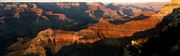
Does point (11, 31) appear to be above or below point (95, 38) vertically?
below

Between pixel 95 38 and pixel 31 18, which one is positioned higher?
pixel 95 38

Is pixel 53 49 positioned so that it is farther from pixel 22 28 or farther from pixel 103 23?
pixel 22 28

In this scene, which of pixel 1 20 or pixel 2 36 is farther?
pixel 1 20

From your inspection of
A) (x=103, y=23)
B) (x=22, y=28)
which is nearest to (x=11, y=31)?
(x=22, y=28)

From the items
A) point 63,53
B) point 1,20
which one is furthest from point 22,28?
point 63,53

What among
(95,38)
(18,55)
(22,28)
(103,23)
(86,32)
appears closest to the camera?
(18,55)

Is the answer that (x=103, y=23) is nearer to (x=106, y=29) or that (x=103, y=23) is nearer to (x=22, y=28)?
(x=106, y=29)

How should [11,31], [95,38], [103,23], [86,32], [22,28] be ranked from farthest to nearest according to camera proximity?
[22,28] → [11,31] → [103,23] → [86,32] → [95,38]

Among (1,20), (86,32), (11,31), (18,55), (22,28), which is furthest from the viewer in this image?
(1,20)

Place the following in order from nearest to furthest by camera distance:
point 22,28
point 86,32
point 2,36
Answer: point 86,32 < point 2,36 < point 22,28
